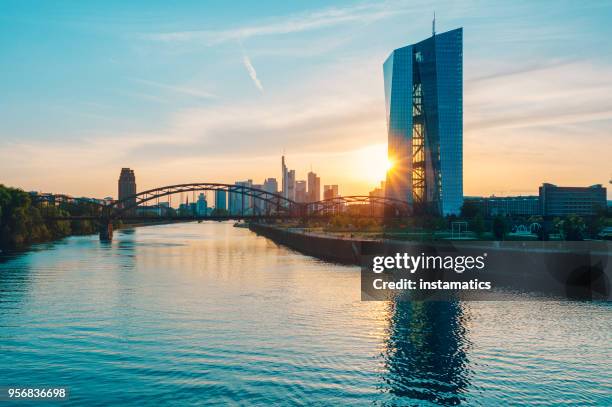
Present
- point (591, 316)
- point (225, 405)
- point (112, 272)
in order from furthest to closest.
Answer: point (112, 272) → point (591, 316) → point (225, 405)

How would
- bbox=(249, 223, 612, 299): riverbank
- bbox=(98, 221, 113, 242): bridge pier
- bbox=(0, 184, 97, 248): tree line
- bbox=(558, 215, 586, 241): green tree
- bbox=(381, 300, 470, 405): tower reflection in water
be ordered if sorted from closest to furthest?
bbox=(381, 300, 470, 405): tower reflection in water
bbox=(249, 223, 612, 299): riverbank
bbox=(558, 215, 586, 241): green tree
bbox=(0, 184, 97, 248): tree line
bbox=(98, 221, 113, 242): bridge pier

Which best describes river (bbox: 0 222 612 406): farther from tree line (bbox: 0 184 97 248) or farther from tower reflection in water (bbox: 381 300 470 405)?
tree line (bbox: 0 184 97 248)

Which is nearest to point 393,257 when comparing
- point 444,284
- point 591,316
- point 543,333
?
point 444,284

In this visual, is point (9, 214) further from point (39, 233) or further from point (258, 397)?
point (258, 397)

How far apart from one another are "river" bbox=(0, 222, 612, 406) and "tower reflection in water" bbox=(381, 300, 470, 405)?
0.32ft

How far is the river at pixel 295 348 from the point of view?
24.3 metres

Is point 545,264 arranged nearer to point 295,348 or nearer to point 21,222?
point 295,348

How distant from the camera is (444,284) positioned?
64.6 m

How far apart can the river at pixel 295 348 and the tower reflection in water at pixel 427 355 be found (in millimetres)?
96

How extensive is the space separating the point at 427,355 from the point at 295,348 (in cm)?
683

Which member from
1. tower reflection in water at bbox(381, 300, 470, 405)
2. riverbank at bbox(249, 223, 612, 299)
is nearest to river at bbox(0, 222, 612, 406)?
tower reflection in water at bbox(381, 300, 470, 405)

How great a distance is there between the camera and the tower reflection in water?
24.7 m

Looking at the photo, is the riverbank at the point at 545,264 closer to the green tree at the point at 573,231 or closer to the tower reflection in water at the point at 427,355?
the green tree at the point at 573,231

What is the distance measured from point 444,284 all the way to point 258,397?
44.5m
